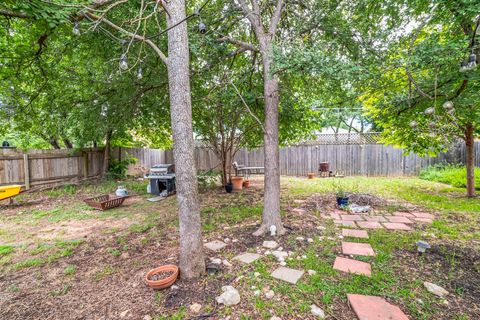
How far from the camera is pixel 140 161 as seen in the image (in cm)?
1040

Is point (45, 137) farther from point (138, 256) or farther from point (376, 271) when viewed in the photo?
point (376, 271)

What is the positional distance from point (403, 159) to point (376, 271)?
28.2 feet

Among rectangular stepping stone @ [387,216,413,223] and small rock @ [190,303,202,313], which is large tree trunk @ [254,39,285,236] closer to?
small rock @ [190,303,202,313]

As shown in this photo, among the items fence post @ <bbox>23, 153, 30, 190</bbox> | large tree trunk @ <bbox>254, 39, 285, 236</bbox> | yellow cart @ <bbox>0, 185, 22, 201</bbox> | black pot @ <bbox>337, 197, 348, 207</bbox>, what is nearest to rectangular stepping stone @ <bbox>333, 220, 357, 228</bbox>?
black pot @ <bbox>337, 197, 348, 207</bbox>

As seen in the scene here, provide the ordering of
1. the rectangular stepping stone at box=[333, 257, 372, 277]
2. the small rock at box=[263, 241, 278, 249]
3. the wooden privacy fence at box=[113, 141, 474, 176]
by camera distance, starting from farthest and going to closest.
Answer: the wooden privacy fence at box=[113, 141, 474, 176] < the small rock at box=[263, 241, 278, 249] < the rectangular stepping stone at box=[333, 257, 372, 277]

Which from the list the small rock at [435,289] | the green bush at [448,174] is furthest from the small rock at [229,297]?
the green bush at [448,174]

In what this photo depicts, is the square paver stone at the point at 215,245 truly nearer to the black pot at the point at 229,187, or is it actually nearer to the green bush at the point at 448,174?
the black pot at the point at 229,187

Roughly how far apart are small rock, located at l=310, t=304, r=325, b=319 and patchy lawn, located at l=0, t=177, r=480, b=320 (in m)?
0.04

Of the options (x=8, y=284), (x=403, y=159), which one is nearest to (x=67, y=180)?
(x=8, y=284)

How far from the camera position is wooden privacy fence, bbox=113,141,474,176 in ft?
28.8

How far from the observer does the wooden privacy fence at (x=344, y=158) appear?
28.8 feet

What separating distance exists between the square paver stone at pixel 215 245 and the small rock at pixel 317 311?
1.35 m

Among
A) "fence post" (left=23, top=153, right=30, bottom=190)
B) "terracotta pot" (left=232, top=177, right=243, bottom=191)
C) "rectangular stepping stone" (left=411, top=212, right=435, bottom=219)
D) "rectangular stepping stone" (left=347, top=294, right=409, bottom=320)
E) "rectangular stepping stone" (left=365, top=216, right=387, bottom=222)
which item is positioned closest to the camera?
"rectangular stepping stone" (left=347, top=294, right=409, bottom=320)

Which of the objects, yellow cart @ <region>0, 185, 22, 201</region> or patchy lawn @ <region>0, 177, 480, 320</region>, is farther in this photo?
yellow cart @ <region>0, 185, 22, 201</region>
